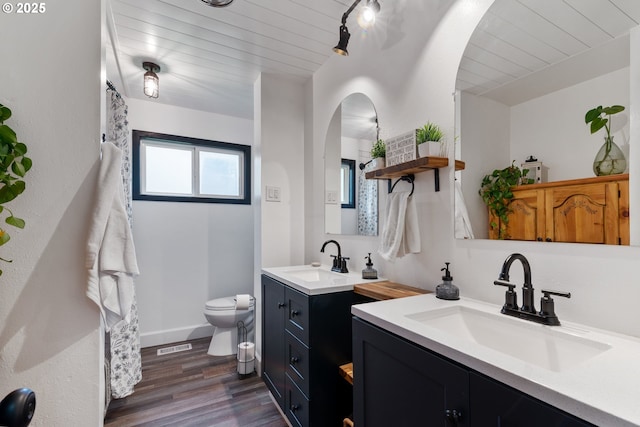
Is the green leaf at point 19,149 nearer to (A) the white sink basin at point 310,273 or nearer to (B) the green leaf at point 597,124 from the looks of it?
(A) the white sink basin at point 310,273

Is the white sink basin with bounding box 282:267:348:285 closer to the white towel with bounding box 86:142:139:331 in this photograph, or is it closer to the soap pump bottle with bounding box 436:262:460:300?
the soap pump bottle with bounding box 436:262:460:300

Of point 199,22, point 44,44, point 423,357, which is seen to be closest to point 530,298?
point 423,357

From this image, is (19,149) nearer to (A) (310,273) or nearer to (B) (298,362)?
(B) (298,362)

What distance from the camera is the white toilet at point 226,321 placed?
257cm

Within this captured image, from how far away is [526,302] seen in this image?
0.95 meters

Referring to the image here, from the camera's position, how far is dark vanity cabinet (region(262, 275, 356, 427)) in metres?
1.47

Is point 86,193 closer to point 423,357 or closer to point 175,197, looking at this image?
point 423,357

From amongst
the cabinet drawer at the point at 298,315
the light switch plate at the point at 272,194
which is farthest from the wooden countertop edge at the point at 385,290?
the light switch plate at the point at 272,194

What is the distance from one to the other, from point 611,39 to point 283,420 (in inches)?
90.3

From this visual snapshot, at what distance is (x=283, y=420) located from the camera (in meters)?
1.77

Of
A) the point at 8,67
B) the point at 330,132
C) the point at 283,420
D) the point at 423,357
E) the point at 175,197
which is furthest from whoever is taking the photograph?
the point at 175,197

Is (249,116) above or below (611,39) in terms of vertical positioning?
above

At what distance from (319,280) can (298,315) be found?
28 cm

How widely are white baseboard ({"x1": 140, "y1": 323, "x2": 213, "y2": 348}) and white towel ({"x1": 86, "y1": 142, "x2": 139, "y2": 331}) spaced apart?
1.97 metres
